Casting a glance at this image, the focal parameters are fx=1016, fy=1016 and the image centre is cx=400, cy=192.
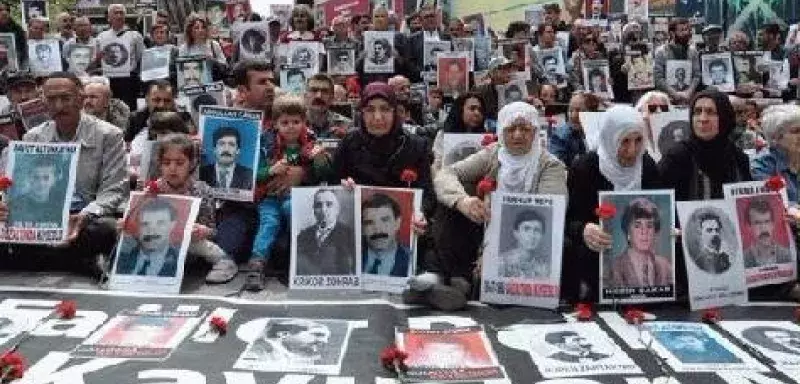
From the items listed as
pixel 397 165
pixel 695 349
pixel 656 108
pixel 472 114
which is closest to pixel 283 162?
pixel 397 165

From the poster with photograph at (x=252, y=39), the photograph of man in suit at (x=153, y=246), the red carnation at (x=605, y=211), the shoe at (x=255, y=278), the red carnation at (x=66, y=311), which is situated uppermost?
the poster with photograph at (x=252, y=39)

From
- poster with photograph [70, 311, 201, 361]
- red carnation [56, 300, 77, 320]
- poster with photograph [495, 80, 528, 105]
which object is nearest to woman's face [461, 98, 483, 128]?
poster with photograph [495, 80, 528, 105]

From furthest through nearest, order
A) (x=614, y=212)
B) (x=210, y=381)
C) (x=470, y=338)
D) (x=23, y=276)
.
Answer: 1. (x=23, y=276)
2. (x=614, y=212)
3. (x=470, y=338)
4. (x=210, y=381)

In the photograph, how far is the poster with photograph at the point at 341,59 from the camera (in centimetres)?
1038

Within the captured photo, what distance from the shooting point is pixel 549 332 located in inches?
192

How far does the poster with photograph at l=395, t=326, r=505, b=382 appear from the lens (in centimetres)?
436

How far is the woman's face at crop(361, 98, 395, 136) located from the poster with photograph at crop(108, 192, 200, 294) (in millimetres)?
1103

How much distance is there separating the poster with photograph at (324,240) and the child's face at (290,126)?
0.65m

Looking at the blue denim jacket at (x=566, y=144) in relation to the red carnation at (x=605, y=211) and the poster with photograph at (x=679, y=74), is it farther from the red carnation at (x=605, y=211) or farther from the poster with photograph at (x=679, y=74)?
the poster with photograph at (x=679, y=74)

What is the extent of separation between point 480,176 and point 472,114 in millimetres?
1763

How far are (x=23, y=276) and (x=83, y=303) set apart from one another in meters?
0.78

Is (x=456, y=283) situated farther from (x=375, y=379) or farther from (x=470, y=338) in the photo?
(x=375, y=379)

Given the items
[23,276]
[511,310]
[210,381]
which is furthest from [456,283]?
[23,276]

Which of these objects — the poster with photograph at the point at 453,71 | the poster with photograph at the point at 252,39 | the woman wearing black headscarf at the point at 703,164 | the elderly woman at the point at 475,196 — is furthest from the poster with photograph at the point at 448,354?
the poster with photograph at the point at 252,39
